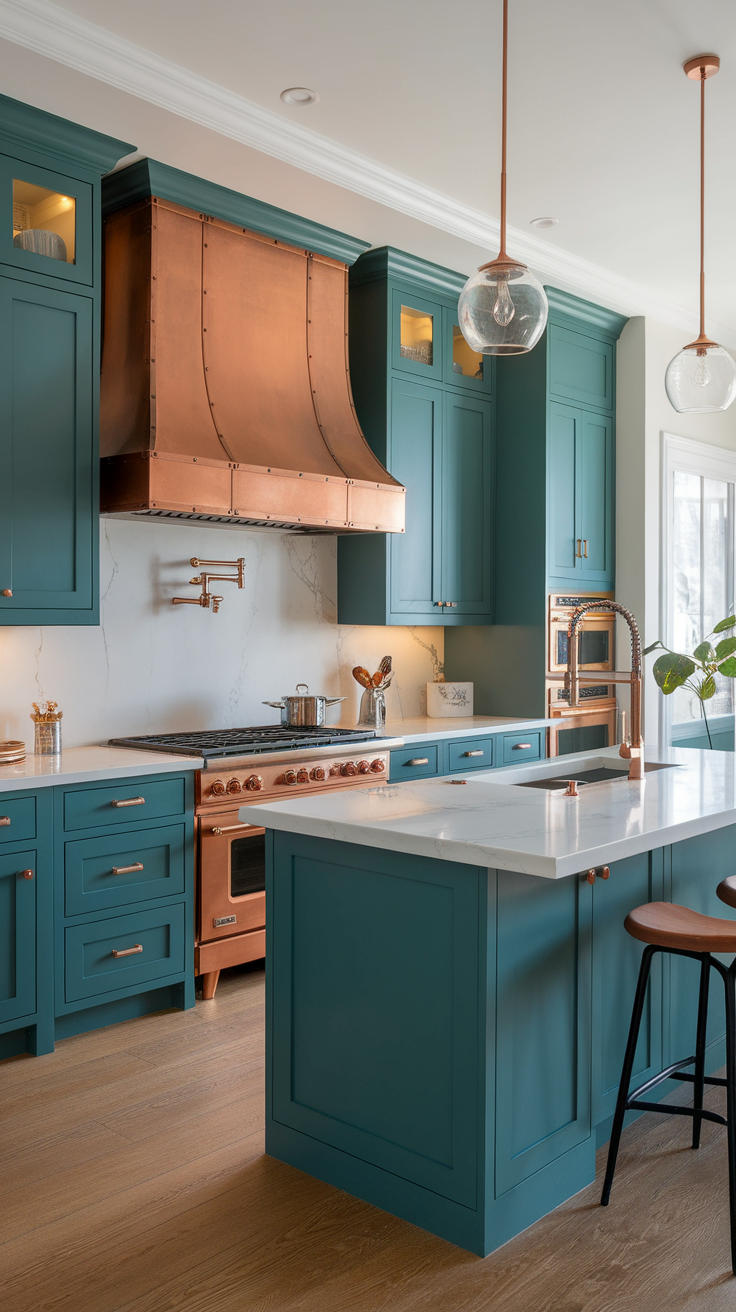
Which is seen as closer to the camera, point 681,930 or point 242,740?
point 681,930

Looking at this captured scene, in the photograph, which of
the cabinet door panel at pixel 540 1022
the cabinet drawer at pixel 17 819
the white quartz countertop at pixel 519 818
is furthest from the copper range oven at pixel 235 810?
the cabinet door panel at pixel 540 1022

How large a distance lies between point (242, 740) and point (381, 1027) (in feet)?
5.95

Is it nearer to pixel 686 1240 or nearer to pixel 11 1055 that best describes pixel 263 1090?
pixel 11 1055

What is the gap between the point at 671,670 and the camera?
541 centimetres

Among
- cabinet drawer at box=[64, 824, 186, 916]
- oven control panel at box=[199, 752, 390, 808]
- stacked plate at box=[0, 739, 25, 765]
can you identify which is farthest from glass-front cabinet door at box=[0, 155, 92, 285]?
cabinet drawer at box=[64, 824, 186, 916]

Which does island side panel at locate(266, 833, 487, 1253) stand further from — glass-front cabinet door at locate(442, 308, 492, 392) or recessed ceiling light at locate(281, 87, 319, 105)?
glass-front cabinet door at locate(442, 308, 492, 392)

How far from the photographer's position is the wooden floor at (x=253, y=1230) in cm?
203

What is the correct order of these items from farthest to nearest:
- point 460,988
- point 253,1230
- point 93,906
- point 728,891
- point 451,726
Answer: point 451,726
point 93,906
point 728,891
point 253,1230
point 460,988

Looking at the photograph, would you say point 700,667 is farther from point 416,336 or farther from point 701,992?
point 701,992

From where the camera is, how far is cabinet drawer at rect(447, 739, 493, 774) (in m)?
4.73

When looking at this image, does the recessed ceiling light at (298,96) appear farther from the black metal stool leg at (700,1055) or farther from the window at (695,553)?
the window at (695,553)

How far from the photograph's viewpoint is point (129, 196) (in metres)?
3.84

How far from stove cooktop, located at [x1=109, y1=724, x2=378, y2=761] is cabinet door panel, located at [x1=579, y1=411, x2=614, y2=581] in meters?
1.93

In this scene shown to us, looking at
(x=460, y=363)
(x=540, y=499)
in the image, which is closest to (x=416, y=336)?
(x=460, y=363)
